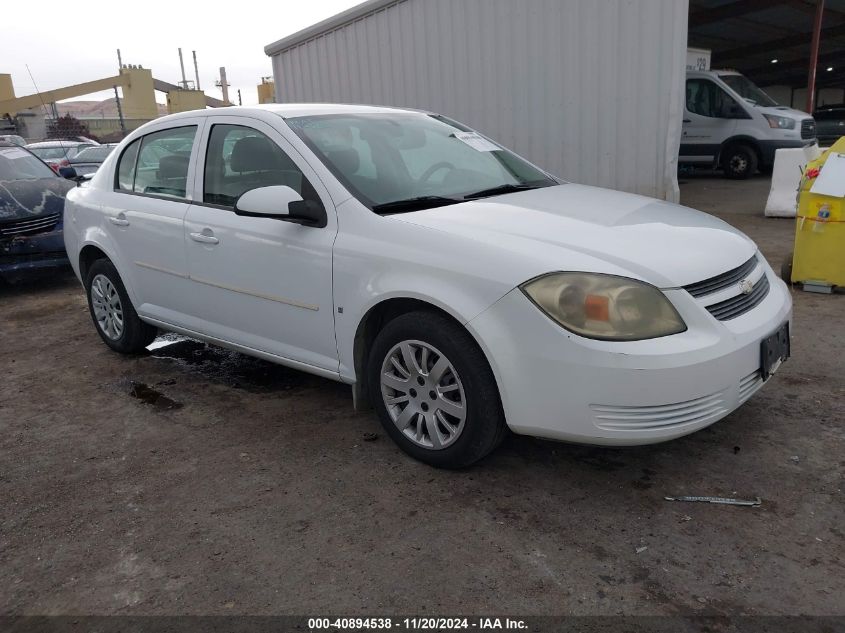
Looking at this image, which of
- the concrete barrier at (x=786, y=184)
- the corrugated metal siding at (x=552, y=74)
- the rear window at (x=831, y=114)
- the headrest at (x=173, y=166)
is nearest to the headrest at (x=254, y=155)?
the headrest at (x=173, y=166)

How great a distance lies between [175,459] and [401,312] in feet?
4.20

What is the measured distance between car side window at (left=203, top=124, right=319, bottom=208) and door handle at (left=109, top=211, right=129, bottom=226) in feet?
2.69

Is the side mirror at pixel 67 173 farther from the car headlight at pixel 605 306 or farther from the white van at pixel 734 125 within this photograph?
the white van at pixel 734 125

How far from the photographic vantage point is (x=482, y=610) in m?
2.17

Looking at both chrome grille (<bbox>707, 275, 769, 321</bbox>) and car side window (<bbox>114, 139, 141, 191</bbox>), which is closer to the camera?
chrome grille (<bbox>707, 275, 769, 321</bbox>)

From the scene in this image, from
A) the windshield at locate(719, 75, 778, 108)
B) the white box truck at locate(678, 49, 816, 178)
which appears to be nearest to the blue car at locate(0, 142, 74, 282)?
the white box truck at locate(678, 49, 816, 178)

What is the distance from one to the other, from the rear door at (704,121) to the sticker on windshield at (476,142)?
36.0 feet

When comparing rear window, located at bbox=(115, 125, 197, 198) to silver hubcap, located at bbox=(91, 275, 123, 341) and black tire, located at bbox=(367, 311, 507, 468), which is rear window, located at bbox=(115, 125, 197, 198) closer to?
silver hubcap, located at bbox=(91, 275, 123, 341)

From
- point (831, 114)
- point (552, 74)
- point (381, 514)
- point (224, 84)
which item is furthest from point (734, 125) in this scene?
point (224, 84)

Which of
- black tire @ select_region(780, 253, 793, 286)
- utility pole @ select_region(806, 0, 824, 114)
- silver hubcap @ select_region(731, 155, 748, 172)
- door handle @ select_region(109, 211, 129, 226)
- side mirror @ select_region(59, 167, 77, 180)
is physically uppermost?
utility pole @ select_region(806, 0, 824, 114)

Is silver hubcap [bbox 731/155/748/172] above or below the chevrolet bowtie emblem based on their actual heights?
below

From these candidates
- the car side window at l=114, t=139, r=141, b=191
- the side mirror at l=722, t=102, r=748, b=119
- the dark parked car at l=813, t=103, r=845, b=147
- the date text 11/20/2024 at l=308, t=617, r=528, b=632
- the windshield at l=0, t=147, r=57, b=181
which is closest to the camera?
the date text 11/20/2024 at l=308, t=617, r=528, b=632

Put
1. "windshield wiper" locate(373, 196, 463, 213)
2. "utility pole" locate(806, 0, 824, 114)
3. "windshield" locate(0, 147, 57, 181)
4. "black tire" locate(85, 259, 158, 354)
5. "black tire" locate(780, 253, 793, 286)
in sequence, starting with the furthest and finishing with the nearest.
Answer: "utility pole" locate(806, 0, 824, 114)
"windshield" locate(0, 147, 57, 181)
"black tire" locate(780, 253, 793, 286)
"black tire" locate(85, 259, 158, 354)
"windshield wiper" locate(373, 196, 463, 213)

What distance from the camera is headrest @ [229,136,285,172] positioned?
3.51 metres
